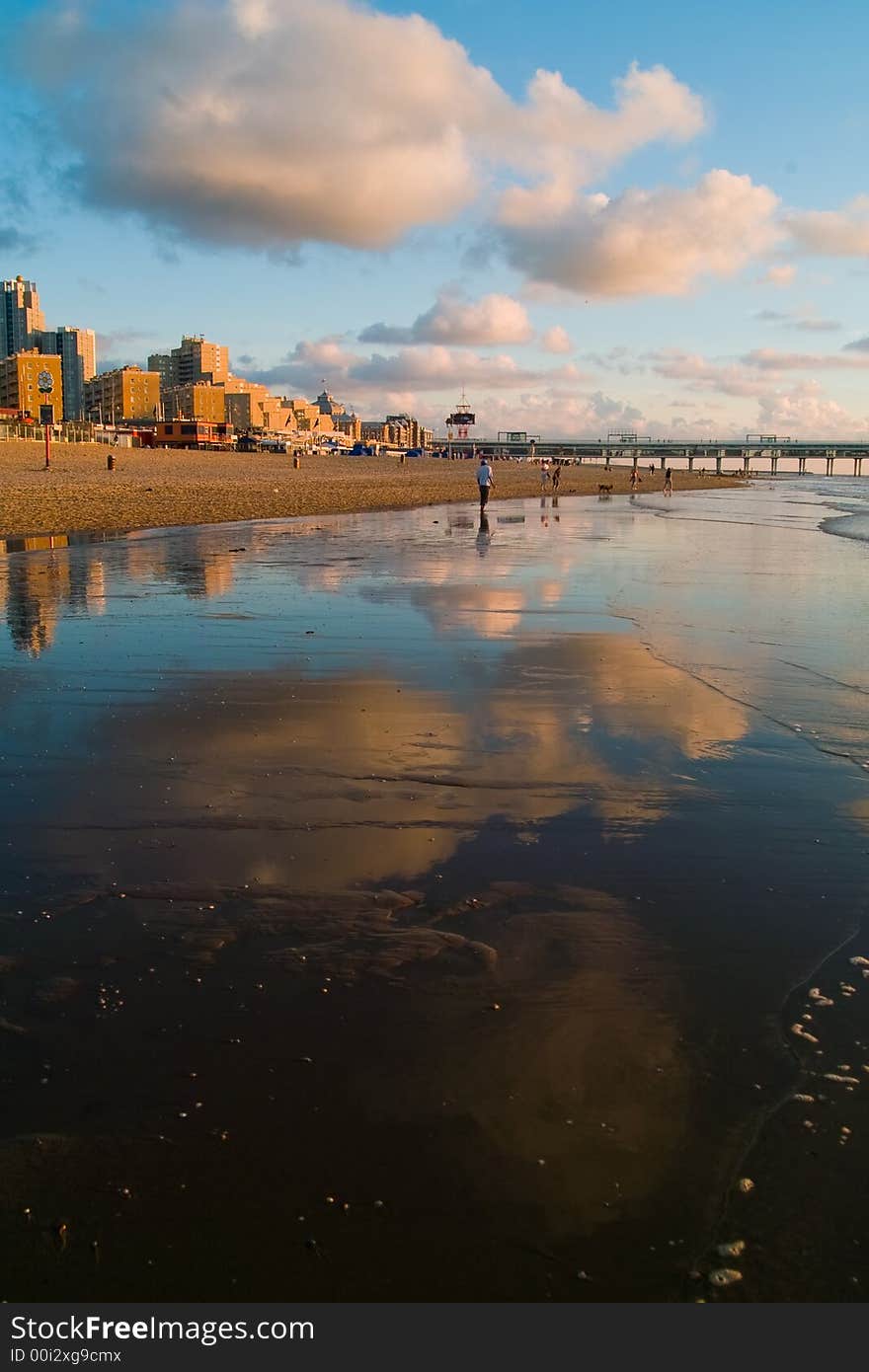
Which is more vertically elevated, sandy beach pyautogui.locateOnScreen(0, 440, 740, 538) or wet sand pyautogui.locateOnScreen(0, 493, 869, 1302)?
sandy beach pyautogui.locateOnScreen(0, 440, 740, 538)

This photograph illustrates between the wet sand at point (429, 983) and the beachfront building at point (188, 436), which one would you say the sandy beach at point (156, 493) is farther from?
the beachfront building at point (188, 436)

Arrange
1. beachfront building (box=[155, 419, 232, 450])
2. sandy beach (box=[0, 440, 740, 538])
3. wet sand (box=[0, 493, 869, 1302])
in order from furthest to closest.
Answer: beachfront building (box=[155, 419, 232, 450]) < sandy beach (box=[0, 440, 740, 538]) < wet sand (box=[0, 493, 869, 1302])

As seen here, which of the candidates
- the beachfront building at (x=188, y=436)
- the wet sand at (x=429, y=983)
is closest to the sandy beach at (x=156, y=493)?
the wet sand at (x=429, y=983)

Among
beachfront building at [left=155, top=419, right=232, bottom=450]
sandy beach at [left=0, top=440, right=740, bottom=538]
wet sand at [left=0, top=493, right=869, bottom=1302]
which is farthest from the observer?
beachfront building at [left=155, top=419, right=232, bottom=450]

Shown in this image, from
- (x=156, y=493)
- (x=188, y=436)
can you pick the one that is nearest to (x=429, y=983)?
(x=156, y=493)

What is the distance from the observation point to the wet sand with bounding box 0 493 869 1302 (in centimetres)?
301

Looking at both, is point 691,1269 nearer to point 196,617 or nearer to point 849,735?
point 849,735

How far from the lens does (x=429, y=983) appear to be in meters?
4.35

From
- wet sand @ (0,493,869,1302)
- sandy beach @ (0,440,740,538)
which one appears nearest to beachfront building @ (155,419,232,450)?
sandy beach @ (0,440,740,538)

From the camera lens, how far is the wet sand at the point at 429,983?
301 centimetres

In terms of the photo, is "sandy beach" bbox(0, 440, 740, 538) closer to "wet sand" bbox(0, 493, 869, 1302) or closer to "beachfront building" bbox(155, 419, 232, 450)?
"wet sand" bbox(0, 493, 869, 1302)

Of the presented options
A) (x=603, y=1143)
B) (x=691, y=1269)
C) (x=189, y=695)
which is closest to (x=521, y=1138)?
(x=603, y=1143)

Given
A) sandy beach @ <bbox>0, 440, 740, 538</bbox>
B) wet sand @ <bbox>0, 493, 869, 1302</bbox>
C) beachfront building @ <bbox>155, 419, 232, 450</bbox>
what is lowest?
wet sand @ <bbox>0, 493, 869, 1302</bbox>
